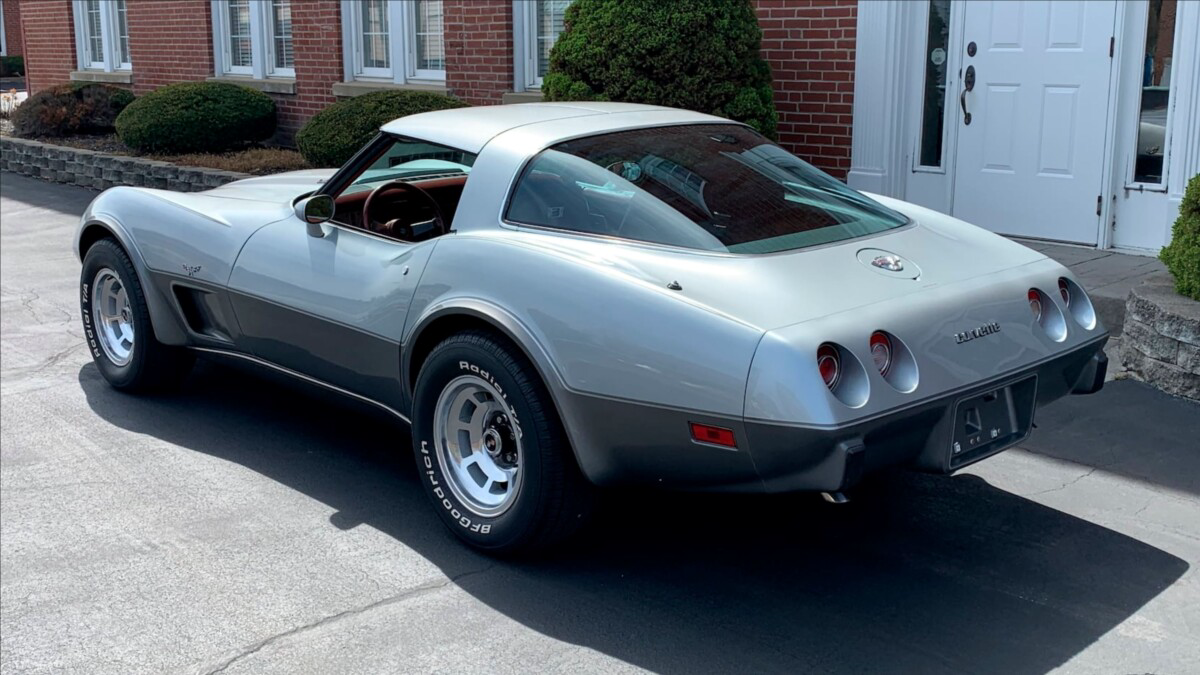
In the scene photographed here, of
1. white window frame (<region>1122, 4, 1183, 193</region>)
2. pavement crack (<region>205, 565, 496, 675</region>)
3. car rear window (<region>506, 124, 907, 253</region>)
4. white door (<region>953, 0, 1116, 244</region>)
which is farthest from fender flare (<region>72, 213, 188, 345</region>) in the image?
white window frame (<region>1122, 4, 1183, 193</region>)

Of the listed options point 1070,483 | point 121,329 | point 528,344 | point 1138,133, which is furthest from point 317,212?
point 1138,133

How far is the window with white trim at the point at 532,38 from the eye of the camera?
11.9 meters

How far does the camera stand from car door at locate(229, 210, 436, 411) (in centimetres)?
473

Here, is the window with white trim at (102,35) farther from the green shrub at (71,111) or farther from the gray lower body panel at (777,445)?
the gray lower body panel at (777,445)

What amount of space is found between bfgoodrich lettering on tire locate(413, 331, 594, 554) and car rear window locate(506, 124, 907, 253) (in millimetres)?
549

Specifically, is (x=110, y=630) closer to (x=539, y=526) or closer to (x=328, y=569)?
(x=328, y=569)

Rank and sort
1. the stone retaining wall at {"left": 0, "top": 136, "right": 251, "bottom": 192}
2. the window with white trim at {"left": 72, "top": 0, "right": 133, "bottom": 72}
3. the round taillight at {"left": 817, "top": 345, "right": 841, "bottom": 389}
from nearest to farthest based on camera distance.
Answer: the round taillight at {"left": 817, "top": 345, "right": 841, "bottom": 389}
the stone retaining wall at {"left": 0, "top": 136, "right": 251, "bottom": 192}
the window with white trim at {"left": 72, "top": 0, "right": 133, "bottom": 72}

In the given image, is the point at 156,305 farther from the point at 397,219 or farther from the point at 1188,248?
the point at 1188,248

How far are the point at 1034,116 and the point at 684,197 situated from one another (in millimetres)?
5105

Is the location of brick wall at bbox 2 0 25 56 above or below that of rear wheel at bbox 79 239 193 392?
above

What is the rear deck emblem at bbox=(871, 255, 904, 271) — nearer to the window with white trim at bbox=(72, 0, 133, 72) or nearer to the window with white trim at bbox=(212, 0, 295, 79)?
the window with white trim at bbox=(212, 0, 295, 79)

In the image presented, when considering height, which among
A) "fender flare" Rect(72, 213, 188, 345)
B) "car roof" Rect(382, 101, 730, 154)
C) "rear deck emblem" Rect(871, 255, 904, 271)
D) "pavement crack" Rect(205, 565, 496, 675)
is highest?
"car roof" Rect(382, 101, 730, 154)

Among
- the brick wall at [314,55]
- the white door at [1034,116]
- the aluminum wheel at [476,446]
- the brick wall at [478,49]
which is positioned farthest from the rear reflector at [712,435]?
the brick wall at [314,55]

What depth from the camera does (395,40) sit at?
1348 cm
